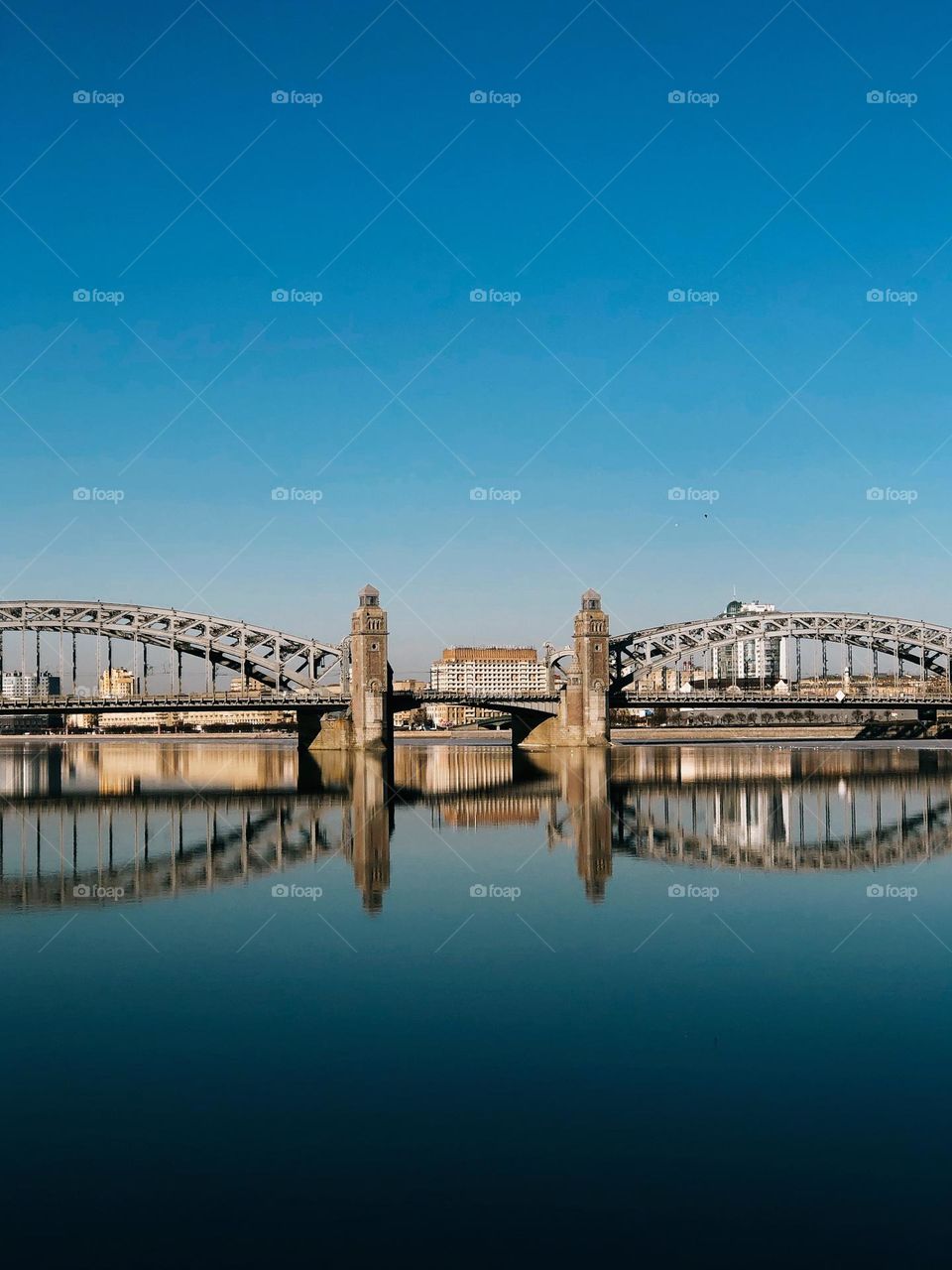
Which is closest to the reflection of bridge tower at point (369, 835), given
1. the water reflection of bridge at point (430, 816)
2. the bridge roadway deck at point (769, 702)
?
the water reflection of bridge at point (430, 816)

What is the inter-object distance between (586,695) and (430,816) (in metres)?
57.3

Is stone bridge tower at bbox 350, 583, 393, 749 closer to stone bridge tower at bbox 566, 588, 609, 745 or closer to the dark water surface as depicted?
stone bridge tower at bbox 566, 588, 609, 745

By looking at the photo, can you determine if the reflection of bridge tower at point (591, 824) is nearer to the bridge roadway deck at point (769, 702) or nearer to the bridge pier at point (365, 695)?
the bridge pier at point (365, 695)

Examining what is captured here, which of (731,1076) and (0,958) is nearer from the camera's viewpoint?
(731,1076)

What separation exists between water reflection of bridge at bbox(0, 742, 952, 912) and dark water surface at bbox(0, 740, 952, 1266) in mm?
452

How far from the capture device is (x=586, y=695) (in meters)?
101

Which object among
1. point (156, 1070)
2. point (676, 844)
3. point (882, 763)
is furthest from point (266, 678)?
point (156, 1070)

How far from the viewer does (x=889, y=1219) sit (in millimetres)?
9867

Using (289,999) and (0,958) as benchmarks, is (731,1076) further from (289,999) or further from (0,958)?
(0,958)

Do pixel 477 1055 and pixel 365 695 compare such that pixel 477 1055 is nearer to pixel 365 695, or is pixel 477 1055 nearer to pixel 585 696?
pixel 365 695

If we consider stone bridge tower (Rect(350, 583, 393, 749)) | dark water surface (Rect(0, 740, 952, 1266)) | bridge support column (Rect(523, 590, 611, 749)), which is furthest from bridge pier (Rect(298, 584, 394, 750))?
dark water surface (Rect(0, 740, 952, 1266))

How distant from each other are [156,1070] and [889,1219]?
842 cm

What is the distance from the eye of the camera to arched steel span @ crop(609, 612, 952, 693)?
4572 inches

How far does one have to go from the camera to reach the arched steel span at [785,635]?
116125mm
